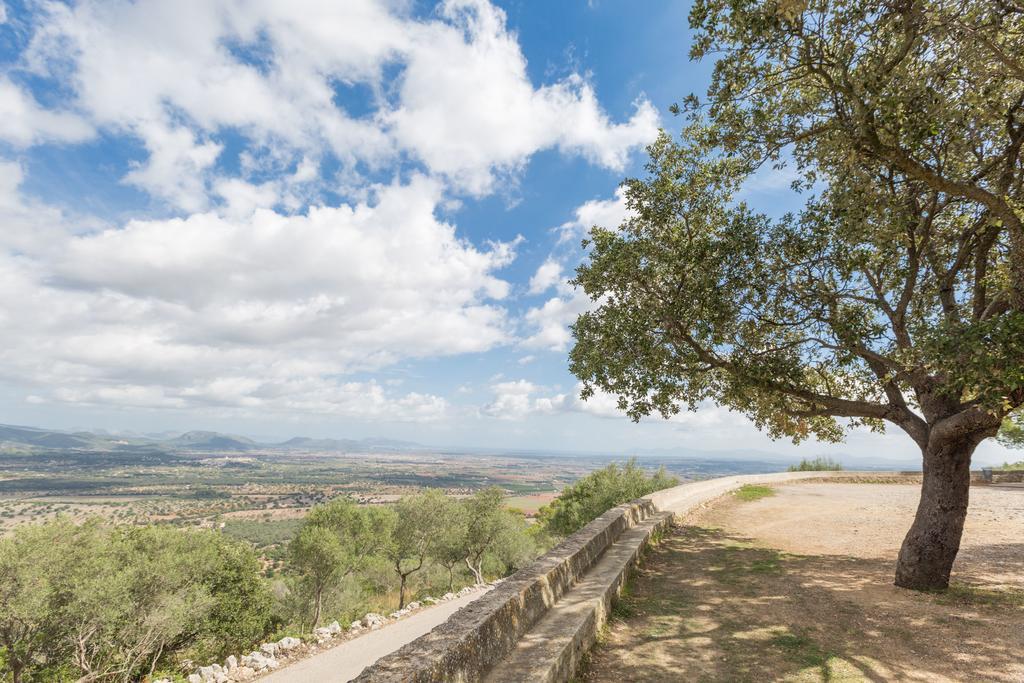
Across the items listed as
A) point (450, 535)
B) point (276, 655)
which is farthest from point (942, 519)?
point (450, 535)

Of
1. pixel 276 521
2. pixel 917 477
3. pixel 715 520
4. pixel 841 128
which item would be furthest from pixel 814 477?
pixel 276 521

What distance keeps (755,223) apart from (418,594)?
52387 millimetres

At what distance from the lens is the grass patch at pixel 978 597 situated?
8.49m

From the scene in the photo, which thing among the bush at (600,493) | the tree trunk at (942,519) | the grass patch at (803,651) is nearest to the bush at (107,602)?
the bush at (600,493)

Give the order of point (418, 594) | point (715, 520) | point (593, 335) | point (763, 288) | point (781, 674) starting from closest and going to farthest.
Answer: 1. point (781, 674)
2. point (763, 288)
3. point (593, 335)
4. point (715, 520)
5. point (418, 594)

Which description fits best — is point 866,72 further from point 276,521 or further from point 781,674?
point 276,521

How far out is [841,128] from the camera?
8234 mm

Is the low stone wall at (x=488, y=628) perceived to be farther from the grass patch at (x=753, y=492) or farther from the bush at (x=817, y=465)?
the bush at (x=817, y=465)

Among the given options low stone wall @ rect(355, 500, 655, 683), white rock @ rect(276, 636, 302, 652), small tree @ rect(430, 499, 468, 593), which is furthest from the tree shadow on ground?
small tree @ rect(430, 499, 468, 593)

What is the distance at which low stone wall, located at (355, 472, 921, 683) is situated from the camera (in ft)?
15.4

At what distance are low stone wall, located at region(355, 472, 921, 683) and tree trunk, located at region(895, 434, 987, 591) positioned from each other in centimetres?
555

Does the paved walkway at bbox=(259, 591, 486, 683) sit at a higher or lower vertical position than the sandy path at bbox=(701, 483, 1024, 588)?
Answer: lower

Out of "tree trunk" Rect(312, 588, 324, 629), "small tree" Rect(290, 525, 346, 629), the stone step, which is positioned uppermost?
the stone step

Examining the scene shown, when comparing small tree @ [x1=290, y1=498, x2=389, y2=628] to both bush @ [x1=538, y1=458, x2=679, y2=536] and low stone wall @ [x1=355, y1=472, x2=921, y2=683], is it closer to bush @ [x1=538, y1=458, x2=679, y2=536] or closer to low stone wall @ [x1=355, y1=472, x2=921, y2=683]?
bush @ [x1=538, y1=458, x2=679, y2=536]
